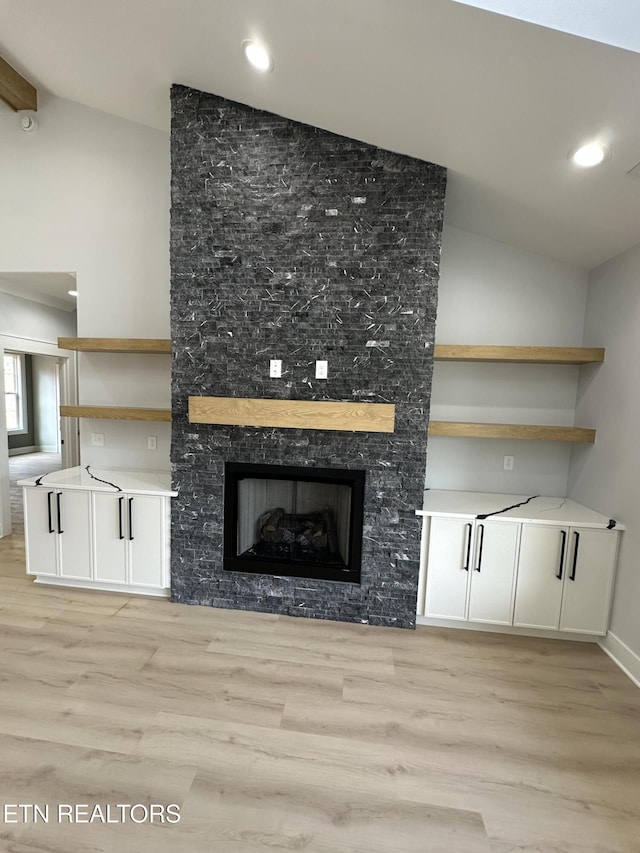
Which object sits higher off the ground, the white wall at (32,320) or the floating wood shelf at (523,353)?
the white wall at (32,320)

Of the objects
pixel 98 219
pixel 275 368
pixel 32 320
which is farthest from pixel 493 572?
pixel 32 320

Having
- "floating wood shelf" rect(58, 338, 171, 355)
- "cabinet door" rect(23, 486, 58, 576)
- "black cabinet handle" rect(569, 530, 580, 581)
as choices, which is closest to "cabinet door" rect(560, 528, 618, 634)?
"black cabinet handle" rect(569, 530, 580, 581)

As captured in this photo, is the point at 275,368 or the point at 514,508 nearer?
the point at 275,368

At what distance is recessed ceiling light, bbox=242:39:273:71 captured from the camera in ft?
6.43

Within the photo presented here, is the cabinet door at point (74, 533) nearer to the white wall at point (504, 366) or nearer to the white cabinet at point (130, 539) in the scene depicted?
the white cabinet at point (130, 539)

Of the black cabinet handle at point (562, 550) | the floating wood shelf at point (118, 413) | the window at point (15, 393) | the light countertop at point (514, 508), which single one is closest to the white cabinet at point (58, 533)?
the floating wood shelf at point (118, 413)

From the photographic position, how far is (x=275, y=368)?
2.54 m

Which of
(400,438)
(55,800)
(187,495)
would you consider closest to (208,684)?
(55,800)

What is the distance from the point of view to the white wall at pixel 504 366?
2939mm

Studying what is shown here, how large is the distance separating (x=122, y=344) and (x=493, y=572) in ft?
9.97

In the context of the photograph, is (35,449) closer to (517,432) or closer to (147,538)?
(147,538)

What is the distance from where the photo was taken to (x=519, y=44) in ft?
4.87

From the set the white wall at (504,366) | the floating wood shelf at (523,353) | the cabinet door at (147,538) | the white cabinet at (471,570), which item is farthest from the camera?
the white wall at (504,366)

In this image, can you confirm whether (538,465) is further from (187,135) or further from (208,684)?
(187,135)
